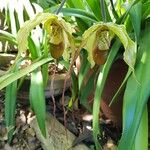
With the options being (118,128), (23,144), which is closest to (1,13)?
(23,144)

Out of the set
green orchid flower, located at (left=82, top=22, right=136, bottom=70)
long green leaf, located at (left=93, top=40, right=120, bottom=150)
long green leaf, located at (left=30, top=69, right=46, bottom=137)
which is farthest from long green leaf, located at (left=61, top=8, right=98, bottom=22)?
green orchid flower, located at (left=82, top=22, right=136, bottom=70)

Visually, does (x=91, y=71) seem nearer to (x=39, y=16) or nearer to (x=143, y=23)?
(x=143, y=23)

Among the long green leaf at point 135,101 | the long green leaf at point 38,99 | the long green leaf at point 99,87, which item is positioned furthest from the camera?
the long green leaf at point 38,99

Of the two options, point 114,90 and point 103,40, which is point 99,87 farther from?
point 103,40

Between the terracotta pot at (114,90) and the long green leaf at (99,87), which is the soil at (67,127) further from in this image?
the long green leaf at (99,87)

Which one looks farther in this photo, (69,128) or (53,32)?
(69,128)

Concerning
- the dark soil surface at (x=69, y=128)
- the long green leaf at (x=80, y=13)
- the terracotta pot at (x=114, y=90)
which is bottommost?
the dark soil surface at (x=69, y=128)

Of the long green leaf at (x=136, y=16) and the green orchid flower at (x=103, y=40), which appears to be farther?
the long green leaf at (x=136, y=16)

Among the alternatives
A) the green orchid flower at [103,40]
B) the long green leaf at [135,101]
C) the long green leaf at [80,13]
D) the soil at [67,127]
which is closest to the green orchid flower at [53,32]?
the green orchid flower at [103,40]

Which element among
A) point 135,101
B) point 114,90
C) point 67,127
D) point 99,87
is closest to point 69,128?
point 67,127
